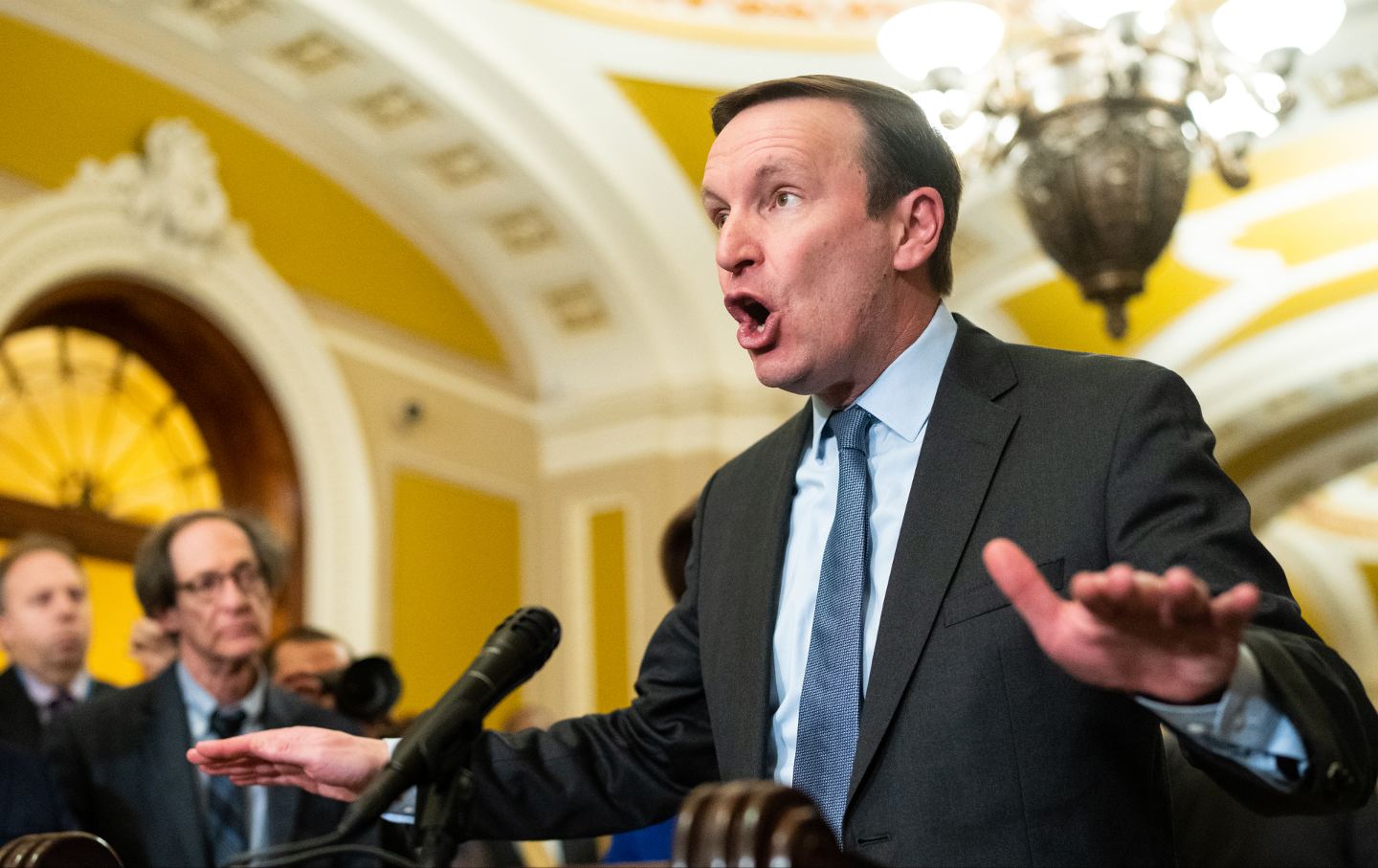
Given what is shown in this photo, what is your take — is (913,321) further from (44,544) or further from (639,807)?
(44,544)

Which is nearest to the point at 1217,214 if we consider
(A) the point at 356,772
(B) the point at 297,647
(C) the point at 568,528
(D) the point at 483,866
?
(C) the point at 568,528

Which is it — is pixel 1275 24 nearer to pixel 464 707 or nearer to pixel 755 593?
pixel 755 593

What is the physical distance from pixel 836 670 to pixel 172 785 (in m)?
1.71

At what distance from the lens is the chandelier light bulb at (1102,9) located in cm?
443

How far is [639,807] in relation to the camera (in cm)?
160

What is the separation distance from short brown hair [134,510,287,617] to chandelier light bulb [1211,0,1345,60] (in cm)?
329

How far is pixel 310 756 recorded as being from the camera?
4.61 ft

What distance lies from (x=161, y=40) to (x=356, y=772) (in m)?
5.15

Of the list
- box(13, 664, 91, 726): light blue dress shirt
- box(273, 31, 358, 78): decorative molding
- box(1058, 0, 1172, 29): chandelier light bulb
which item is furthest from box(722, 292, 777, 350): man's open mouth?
box(273, 31, 358, 78): decorative molding

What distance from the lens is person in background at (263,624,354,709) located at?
3609mm

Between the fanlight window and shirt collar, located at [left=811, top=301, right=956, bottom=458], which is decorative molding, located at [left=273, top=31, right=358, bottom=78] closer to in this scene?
the fanlight window

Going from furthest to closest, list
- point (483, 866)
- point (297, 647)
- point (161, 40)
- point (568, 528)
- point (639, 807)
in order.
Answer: point (568, 528), point (161, 40), point (297, 647), point (483, 866), point (639, 807)

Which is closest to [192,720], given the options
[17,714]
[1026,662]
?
[17,714]

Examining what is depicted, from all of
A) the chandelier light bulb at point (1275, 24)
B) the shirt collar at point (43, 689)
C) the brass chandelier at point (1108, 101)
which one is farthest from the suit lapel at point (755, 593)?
the chandelier light bulb at point (1275, 24)
